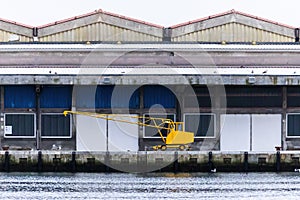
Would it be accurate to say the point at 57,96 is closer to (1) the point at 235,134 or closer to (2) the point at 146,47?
(2) the point at 146,47

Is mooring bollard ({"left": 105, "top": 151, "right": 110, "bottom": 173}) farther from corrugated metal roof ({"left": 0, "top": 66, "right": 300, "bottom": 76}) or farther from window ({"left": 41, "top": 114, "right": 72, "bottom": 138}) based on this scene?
corrugated metal roof ({"left": 0, "top": 66, "right": 300, "bottom": 76})

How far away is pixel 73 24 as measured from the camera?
2623 inches

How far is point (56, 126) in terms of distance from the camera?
196 feet

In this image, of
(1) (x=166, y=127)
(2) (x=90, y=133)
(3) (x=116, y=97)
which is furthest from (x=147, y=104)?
(2) (x=90, y=133)

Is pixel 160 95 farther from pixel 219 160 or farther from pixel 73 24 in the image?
pixel 73 24

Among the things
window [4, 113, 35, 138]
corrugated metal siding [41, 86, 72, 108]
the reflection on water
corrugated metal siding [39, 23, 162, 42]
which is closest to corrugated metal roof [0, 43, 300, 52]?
corrugated metal siding [39, 23, 162, 42]

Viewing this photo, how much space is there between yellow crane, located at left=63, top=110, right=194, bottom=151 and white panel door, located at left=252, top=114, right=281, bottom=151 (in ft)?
11.2

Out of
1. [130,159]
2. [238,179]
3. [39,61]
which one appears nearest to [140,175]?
[130,159]

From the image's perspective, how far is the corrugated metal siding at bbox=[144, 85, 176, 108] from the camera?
196 ft

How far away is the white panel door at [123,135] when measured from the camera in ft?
196

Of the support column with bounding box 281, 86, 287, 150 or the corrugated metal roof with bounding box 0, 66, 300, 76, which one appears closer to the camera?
the support column with bounding box 281, 86, 287, 150

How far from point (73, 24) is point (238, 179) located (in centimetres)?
1633

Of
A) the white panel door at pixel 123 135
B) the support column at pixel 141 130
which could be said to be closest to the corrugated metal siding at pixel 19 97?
the white panel door at pixel 123 135

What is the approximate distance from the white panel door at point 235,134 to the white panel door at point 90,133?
5815 millimetres
